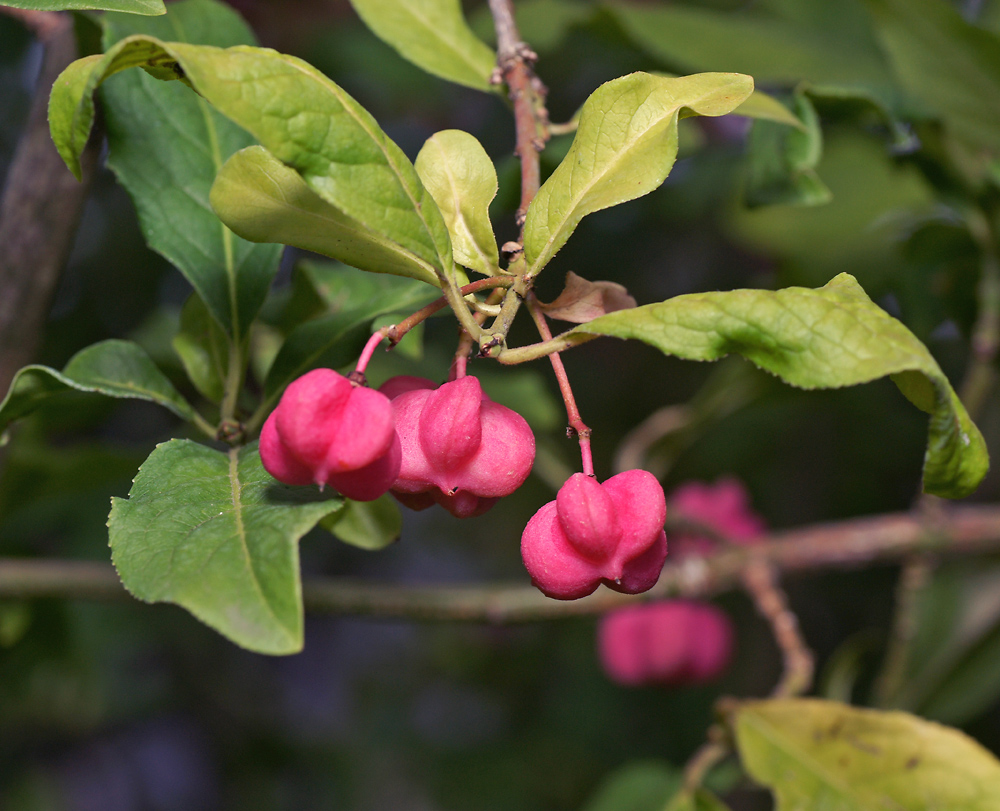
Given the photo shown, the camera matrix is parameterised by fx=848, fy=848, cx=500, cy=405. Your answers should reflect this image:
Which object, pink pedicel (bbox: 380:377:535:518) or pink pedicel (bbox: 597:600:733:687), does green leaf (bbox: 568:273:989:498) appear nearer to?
pink pedicel (bbox: 380:377:535:518)

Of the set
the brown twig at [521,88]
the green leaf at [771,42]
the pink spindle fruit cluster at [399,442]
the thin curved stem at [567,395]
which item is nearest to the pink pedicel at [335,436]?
the pink spindle fruit cluster at [399,442]

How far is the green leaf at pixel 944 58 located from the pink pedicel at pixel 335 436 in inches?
36.4

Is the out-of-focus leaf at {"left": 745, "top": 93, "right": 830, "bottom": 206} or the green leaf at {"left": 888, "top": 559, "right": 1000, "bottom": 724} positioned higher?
the out-of-focus leaf at {"left": 745, "top": 93, "right": 830, "bottom": 206}

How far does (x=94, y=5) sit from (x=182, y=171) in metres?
0.22

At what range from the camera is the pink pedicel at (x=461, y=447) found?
50 centimetres

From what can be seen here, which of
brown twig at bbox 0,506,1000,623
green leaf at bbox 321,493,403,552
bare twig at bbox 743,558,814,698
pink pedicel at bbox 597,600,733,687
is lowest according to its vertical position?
pink pedicel at bbox 597,600,733,687

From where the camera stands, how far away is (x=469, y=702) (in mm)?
3094

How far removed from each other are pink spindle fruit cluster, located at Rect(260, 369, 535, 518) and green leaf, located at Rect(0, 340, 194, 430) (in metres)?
0.23

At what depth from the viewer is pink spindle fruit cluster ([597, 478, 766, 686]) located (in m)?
1.54

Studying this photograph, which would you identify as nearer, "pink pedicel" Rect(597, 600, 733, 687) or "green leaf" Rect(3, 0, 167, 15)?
"green leaf" Rect(3, 0, 167, 15)

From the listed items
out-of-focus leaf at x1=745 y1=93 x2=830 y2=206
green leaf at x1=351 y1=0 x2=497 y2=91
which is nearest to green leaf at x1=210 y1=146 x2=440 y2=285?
green leaf at x1=351 y1=0 x2=497 y2=91

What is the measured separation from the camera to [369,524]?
2.19 feet

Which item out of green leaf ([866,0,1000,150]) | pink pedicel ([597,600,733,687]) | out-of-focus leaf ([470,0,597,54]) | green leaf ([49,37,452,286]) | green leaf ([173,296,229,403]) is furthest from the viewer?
pink pedicel ([597,600,733,687])

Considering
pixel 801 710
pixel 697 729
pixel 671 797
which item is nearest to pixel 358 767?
pixel 697 729
